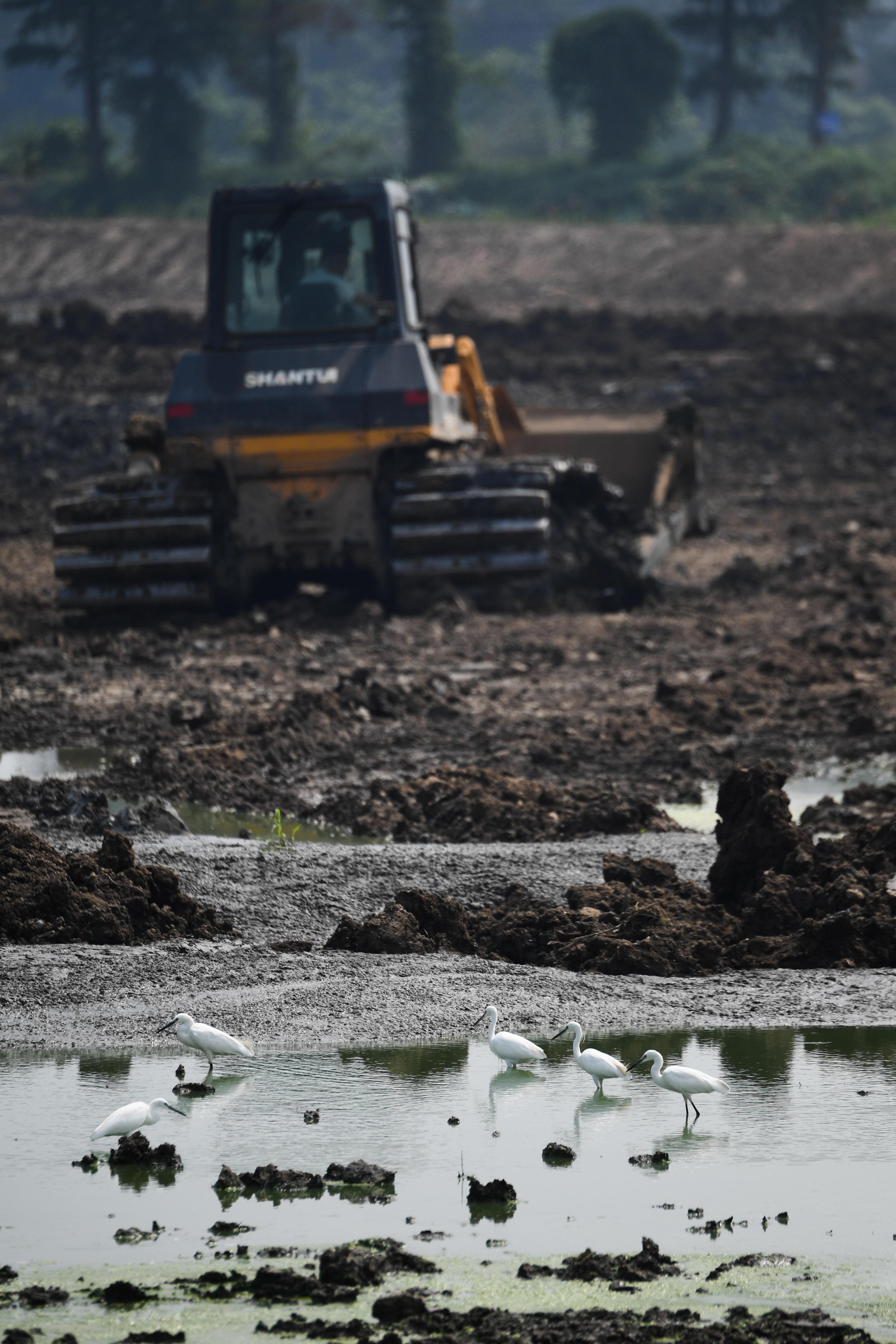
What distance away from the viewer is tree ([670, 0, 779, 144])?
60.3m

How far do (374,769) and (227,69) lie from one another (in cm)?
5778

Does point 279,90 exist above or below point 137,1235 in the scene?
above

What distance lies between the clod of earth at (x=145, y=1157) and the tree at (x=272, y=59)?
197 feet

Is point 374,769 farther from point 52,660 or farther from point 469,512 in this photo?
point 469,512

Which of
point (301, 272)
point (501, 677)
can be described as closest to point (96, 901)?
point (501, 677)

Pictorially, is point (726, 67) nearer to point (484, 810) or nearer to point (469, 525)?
point (469, 525)

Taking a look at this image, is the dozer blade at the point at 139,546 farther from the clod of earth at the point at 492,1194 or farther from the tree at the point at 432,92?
the tree at the point at 432,92

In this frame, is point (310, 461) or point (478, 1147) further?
point (310, 461)

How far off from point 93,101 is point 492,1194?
60672 mm

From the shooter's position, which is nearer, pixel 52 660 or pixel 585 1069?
pixel 585 1069

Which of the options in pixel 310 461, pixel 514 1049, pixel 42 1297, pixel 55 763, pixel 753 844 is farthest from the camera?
pixel 310 461

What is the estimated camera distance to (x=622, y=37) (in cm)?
6156

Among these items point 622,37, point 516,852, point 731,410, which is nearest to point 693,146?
point 622,37

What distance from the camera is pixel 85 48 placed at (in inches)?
2491
